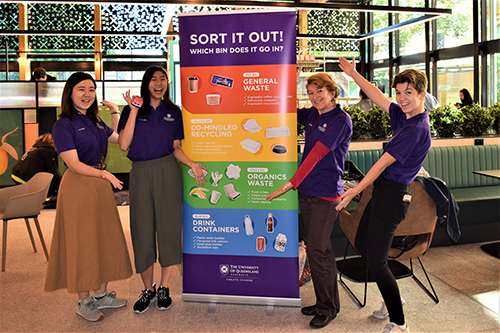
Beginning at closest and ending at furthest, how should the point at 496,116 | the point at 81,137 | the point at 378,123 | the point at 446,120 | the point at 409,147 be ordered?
the point at 409,147, the point at 81,137, the point at 378,123, the point at 446,120, the point at 496,116

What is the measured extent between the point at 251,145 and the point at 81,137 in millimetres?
1153

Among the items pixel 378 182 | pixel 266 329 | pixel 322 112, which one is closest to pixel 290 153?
pixel 322 112

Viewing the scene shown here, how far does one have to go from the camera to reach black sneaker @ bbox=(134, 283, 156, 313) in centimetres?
314

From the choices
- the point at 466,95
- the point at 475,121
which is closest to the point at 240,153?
the point at 475,121

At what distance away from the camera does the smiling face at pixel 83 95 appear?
2951 mm

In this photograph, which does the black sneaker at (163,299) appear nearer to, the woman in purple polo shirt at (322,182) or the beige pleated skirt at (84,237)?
the beige pleated skirt at (84,237)

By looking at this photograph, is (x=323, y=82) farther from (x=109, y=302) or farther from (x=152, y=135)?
(x=109, y=302)

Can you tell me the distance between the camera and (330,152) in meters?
2.82

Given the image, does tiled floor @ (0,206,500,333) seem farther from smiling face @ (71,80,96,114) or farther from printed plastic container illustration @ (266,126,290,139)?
smiling face @ (71,80,96,114)

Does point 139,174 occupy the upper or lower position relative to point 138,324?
upper

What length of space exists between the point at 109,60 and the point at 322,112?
11.1m

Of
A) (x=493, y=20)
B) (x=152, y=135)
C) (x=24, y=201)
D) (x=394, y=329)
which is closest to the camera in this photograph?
(x=394, y=329)

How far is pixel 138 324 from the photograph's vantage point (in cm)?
298

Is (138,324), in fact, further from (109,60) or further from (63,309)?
(109,60)
